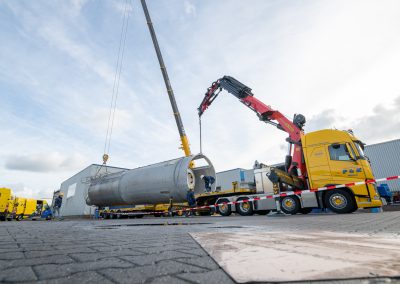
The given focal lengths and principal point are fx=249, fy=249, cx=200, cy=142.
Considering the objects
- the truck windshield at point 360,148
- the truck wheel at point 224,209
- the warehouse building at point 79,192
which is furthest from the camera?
the warehouse building at point 79,192

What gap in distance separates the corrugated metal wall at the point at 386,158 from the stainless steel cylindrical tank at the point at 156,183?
56.2ft

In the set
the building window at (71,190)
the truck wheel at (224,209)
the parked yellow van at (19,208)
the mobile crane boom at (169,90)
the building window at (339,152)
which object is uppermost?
the mobile crane boom at (169,90)

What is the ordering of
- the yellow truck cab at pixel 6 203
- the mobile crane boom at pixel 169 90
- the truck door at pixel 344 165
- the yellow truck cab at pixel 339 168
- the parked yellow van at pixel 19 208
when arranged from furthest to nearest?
1. the parked yellow van at pixel 19 208
2. the yellow truck cab at pixel 6 203
3. the mobile crane boom at pixel 169 90
4. the truck door at pixel 344 165
5. the yellow truck cab at pixel 339 168

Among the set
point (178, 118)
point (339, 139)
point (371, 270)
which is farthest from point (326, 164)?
point (178, 118)

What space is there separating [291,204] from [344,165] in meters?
2.55

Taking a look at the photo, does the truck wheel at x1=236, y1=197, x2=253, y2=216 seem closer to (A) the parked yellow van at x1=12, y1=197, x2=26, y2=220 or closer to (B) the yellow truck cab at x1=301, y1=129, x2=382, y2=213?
(B) the yellow truck cab at x1=301, y1=129, x2=382, y2=213

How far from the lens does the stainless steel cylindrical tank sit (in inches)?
498

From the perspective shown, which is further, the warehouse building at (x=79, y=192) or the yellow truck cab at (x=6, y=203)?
the warehouse building at (x=79, y=192)

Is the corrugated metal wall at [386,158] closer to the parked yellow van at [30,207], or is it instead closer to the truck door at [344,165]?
the truck door at [344,165]

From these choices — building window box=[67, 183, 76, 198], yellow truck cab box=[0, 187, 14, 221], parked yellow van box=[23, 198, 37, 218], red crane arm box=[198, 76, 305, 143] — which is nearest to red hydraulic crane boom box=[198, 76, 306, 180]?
red crane arm box=[198, 76, 305, 143]

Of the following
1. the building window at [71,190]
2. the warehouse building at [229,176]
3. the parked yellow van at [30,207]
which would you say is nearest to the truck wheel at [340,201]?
the warehouse building at [229,176]

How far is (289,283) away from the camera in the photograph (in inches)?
40.7

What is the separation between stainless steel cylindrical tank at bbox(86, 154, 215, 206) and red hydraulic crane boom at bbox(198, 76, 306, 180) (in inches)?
153

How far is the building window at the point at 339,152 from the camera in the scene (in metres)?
9.13
